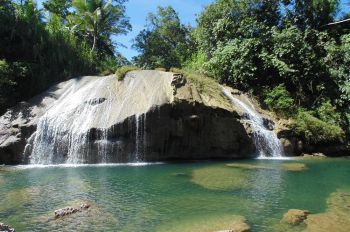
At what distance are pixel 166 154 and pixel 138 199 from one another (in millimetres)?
8926

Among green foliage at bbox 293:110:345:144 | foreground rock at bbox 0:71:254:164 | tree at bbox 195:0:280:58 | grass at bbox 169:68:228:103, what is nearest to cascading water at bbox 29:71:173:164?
foreground rock at bbox 0:71:254:164

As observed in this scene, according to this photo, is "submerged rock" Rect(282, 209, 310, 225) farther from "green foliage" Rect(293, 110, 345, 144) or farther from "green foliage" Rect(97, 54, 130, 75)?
"green foliage" Rect(97, 54, 130, 75)

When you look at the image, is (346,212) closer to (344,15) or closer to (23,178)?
(23,178)

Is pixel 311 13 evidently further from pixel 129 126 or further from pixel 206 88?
pixel 129 126

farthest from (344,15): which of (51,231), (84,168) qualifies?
(51,231)

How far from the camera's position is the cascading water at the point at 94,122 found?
2033 cm

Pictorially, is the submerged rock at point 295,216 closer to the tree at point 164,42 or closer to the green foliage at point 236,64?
the green foliage at point 236,64

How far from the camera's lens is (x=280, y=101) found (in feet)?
82.8

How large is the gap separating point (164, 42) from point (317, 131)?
25931 millimetres

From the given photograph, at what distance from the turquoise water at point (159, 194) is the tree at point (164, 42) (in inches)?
1037

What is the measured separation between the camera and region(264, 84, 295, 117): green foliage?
25.0 m

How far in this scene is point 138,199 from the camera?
12.2 m

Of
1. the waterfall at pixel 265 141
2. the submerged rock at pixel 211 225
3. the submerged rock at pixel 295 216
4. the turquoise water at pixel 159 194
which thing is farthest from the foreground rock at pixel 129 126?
the submerged rock at pixel 295 216

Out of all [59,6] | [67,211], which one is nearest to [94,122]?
[67,211]
